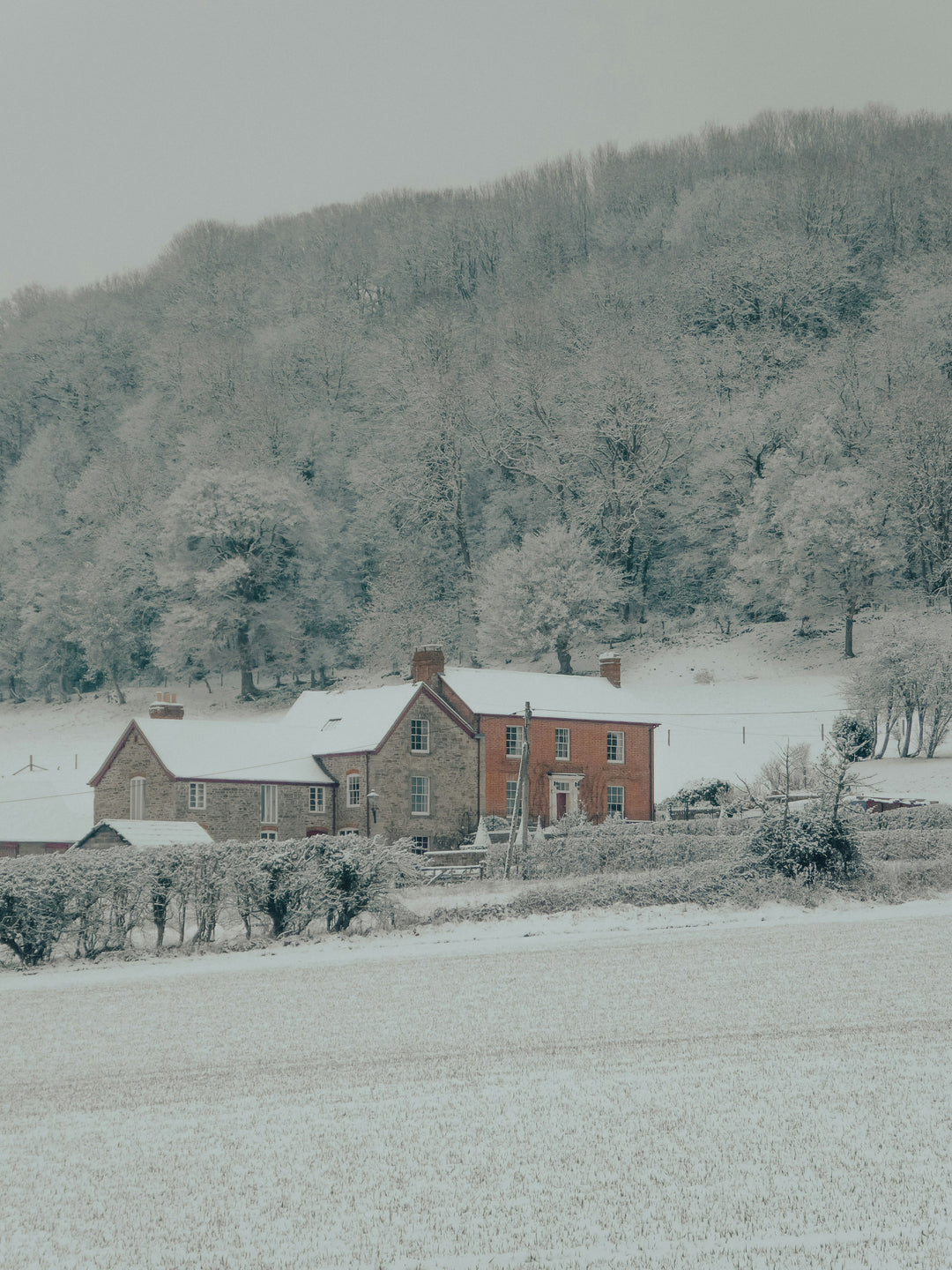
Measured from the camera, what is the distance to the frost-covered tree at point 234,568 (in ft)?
240

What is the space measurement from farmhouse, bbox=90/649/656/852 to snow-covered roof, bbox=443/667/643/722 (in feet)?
0.23

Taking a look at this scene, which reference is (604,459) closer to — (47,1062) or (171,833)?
(171,833)

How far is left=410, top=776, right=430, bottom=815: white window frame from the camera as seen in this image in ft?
149

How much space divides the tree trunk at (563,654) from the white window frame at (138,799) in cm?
2961

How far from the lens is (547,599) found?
67125 millimetres

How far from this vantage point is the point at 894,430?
Result: 7106 centimetres

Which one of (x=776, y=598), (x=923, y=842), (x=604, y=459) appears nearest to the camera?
(x=923, y=842)

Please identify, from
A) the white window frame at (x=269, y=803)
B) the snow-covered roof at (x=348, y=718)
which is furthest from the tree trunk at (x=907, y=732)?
the white window frame at (x=269, y=803)

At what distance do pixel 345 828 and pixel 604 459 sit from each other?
126ft

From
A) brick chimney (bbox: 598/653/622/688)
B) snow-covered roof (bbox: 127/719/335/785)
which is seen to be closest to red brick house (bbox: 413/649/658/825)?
brick chimney (bbox: 598/653/622/688)

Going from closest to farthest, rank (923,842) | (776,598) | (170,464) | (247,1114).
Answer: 1. (247,1114)
2. (923,842)
3. (776,598)
4. (170,464)

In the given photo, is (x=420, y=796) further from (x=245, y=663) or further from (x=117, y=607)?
(x=117, y=607)

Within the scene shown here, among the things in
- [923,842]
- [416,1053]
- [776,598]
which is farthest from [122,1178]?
[776,598]

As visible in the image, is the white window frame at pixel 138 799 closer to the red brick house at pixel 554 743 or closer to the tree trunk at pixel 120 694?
the red brick house at pixel 554 743
